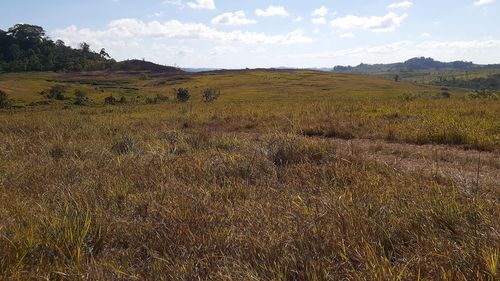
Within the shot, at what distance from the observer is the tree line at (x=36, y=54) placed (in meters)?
112

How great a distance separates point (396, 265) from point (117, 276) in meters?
1.76

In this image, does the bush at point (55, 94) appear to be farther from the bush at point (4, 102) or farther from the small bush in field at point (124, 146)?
the small bush in field at point (124, 146)

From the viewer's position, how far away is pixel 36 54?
12225cm

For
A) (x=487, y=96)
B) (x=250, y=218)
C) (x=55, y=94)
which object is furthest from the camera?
(x=55, y=94)

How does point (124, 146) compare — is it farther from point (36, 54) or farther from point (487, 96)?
point (36, 54)

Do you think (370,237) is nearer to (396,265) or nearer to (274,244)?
(396,265)

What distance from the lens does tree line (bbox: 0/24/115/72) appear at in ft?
369

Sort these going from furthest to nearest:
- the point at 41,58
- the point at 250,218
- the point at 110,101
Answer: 1. the point at 41,58
2. the point at 110,101
3. the point at 250,218

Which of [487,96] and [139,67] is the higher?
[487,96]

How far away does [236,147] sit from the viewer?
7969mm

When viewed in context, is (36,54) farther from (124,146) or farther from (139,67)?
(124,146)

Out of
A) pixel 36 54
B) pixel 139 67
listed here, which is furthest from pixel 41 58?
pixel 139 67

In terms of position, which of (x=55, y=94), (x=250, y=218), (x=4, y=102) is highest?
(x=250, y=218)

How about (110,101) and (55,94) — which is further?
(55,94)
